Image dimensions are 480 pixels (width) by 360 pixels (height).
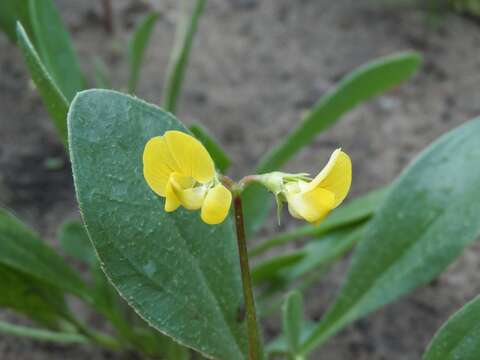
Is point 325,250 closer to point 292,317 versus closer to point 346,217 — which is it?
point 346,217

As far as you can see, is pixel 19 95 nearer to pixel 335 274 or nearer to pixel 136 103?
pixel 335 274

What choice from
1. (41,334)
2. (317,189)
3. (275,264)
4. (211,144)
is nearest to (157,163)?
(317,189)

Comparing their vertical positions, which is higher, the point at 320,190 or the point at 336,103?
the point at 320,190

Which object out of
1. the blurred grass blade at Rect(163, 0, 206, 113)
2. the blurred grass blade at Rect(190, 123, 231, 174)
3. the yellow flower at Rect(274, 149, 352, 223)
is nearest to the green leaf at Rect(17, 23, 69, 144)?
the blurred grass blade at Rect(190, 123, 231, 174)

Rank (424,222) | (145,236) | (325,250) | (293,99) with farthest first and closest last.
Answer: (293,99) → (325,250) → (424,222) → (145,236)

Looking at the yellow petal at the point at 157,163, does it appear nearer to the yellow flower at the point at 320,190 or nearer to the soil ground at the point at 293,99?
the yellow flower at the point at 320,190

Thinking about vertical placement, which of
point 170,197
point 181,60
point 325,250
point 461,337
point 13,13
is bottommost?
point 325,250

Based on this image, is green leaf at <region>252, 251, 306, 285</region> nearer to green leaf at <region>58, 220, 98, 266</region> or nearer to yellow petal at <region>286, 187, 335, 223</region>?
green leaf at <region>58, 220, 98, 266</region>
